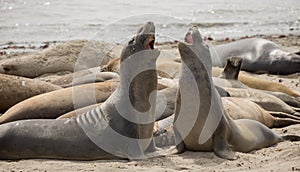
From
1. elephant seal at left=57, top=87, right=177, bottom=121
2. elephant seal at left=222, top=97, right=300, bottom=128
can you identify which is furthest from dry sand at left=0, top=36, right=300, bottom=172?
Result: elephant seal at left=57, top=87, right=177, bottom=121

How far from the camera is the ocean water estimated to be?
648 inches

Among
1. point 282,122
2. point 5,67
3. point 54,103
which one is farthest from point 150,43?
point 5,67

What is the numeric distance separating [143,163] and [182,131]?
54 centimetres

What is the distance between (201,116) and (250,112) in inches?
44.9

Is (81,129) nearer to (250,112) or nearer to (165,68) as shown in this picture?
(250,112)

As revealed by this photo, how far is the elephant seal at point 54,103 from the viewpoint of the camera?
20.4ft

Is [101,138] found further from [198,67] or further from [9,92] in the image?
[9,92]

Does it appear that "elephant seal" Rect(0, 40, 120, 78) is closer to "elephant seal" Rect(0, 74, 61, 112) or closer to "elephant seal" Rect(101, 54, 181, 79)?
"elephant seal" Rect(101, 54, 181, 79)

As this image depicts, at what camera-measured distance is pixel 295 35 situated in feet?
50.5

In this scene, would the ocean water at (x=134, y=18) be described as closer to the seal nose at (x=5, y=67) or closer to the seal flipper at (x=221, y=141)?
the seal nose at (x=5, y=67)

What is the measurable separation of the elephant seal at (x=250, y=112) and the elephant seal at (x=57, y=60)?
3674mm

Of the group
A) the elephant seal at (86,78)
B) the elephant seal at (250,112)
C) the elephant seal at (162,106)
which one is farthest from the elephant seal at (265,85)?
the elephant seal at (162,106)

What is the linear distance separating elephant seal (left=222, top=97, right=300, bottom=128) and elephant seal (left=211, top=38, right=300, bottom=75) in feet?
11.9

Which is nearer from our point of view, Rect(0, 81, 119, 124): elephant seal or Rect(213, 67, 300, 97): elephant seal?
Rect(0, 81, 119, 124): elephant seal
